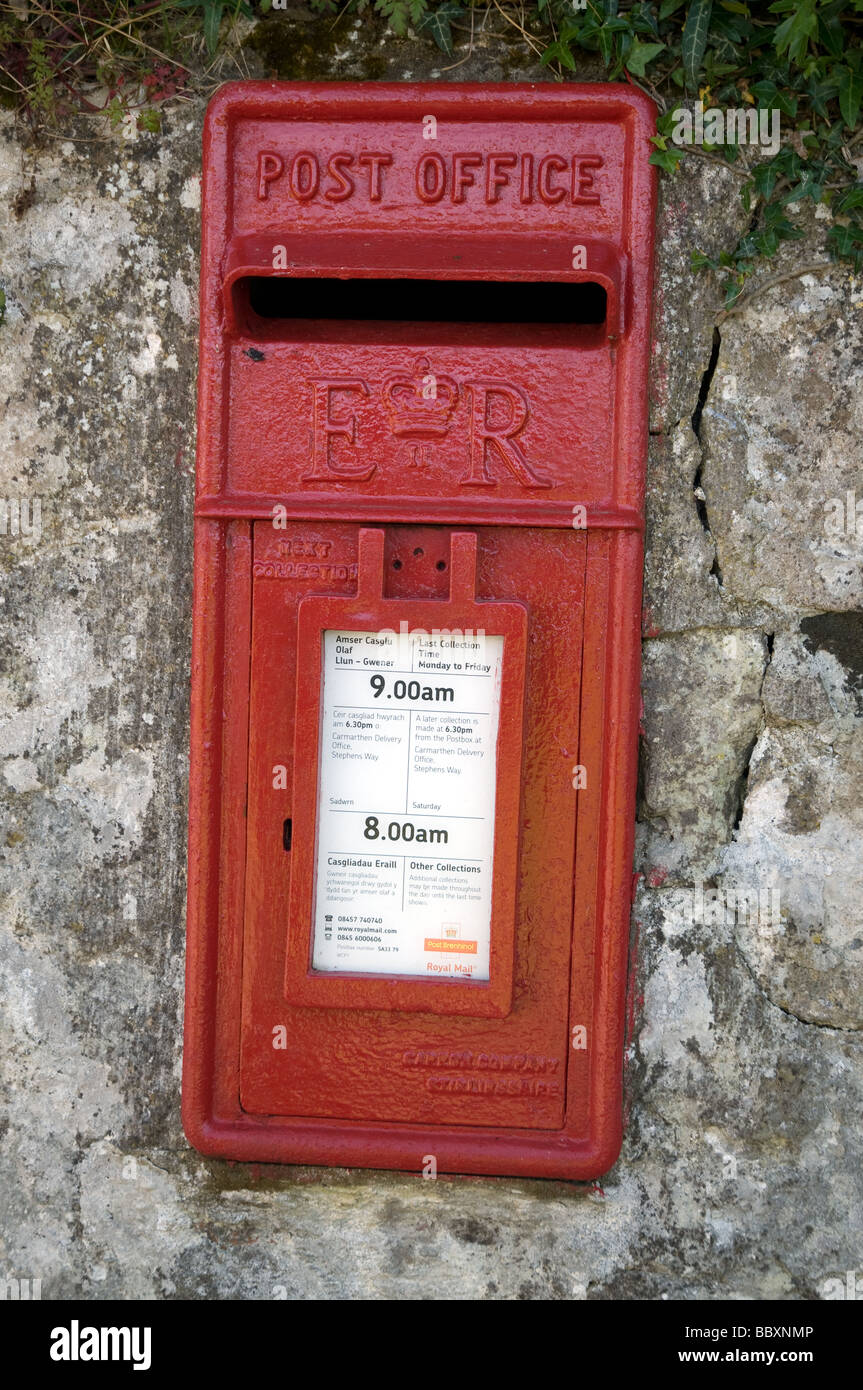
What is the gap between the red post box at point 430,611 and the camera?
5.21 ft

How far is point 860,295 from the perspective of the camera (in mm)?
1695

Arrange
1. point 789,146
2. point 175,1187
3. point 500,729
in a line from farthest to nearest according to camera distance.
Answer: point 175,1187 → point 789,146 → point 500,729

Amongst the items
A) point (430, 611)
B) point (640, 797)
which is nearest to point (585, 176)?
point (430, 611)

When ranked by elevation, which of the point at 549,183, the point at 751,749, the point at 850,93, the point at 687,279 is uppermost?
the point at 850,93

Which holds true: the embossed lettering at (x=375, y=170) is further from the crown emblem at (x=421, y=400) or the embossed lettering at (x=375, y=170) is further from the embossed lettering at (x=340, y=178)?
A: the crown emblem at (x=421, y=400)

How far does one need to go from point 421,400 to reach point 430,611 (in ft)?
1.17

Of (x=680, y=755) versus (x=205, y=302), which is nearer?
(x=205, y=302)

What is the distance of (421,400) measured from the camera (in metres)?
1.59

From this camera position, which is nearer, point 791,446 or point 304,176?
point 304,176

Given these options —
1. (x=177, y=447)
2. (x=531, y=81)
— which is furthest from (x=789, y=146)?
(x=177, y=447)

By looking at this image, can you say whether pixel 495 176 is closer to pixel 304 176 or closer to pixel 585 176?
pixel 585 176

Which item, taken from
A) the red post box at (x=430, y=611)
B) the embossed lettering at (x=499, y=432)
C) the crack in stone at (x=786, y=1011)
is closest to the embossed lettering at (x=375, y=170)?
the red post box at (x=430, y=611)
